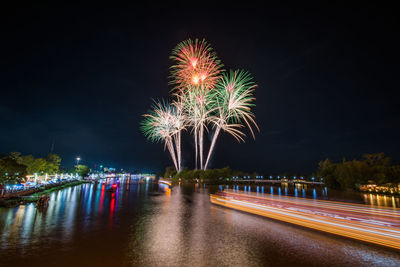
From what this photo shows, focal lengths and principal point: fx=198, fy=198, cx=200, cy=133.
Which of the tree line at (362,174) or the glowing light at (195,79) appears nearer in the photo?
the glowing light at (195,79)


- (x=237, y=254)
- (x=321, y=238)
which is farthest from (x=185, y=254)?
(x=321, y=238)

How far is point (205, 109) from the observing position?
39.0 m

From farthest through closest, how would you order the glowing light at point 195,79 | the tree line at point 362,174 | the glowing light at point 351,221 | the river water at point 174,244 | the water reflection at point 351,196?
the tree line at point 362,174 < the glowing light at point 195,79 < the water reflection at point 351,196 < the glowing light at point 351,221 < the river water at point 174,244

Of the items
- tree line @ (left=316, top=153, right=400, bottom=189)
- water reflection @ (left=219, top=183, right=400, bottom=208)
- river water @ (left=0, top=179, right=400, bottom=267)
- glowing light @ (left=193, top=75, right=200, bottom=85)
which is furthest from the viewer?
tree line @ (left=316, top=153, right=400, bottom=189)

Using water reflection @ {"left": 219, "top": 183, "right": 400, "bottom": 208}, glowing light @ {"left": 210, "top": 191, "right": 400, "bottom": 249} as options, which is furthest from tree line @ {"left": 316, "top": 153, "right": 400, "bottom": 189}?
glowing light @ {"left": 210, "top": 191, "right": 400, "bottom": 249}

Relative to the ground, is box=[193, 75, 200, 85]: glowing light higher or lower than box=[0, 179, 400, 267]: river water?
higher

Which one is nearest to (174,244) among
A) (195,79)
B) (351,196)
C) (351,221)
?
(351,221)

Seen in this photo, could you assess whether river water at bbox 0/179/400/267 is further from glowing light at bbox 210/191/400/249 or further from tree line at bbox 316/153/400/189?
tree line at bbox 316/153/400/189

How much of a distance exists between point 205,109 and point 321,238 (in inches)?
1237

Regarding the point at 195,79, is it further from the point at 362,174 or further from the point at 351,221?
the point at 362,174

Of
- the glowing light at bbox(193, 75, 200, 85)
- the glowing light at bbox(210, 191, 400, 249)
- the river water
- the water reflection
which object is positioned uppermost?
the glowing light at bbox(193, 75, 200, 85)

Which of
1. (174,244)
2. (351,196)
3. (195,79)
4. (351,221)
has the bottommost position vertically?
(351,196)

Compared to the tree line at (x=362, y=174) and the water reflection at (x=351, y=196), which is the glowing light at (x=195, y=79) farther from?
the tree line at (x=362, y=174)

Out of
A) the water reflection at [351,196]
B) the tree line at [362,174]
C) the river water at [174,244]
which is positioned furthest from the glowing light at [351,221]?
the tree line at [362,174]
